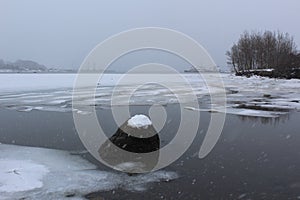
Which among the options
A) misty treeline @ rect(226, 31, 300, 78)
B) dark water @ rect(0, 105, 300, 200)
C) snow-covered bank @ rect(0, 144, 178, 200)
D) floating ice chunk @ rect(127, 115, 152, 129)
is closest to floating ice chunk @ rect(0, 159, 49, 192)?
snow-covered bank @ rect(0, 144, 178, 200)

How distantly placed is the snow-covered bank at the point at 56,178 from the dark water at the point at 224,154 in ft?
1.01

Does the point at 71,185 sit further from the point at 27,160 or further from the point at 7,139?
the point at 7,139

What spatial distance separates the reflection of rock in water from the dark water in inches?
29.7

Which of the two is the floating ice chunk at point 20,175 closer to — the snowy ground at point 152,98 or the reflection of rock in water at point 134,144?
the reflection of rock in water at point 134,144

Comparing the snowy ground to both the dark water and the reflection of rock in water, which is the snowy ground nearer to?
the dark water

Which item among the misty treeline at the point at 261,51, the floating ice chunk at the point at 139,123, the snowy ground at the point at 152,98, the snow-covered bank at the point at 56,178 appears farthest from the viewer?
the misty treeline at the point at 261,51

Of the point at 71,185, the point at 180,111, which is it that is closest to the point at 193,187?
the point at 71,185

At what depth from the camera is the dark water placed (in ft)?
19.6

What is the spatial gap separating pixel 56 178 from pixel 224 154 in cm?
409

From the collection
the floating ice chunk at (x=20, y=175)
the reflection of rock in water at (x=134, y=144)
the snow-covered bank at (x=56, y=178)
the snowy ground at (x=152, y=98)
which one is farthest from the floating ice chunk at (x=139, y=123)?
the snowy ground at (x=152, y=98)

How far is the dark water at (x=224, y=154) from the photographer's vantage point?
5.98 meters

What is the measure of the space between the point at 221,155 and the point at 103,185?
3366mm

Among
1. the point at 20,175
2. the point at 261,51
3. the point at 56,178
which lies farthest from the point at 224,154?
the point at 261,51

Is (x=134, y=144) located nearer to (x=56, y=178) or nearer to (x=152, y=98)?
(x=56, y=178)
